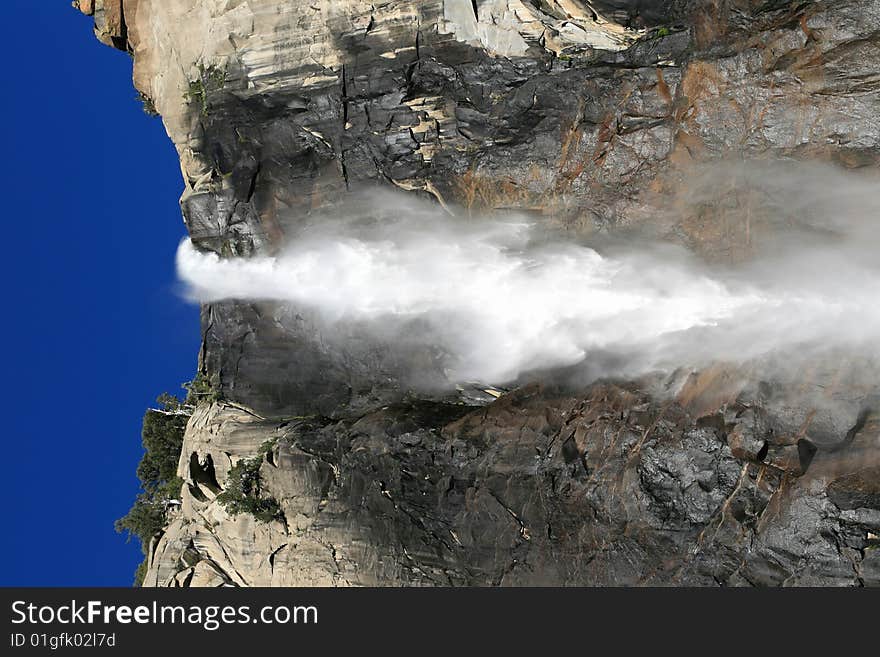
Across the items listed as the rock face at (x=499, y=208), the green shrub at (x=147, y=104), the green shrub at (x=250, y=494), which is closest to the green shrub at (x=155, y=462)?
the rock face at (x=499, y=208)

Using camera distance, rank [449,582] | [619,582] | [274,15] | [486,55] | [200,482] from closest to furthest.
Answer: [619,582] < [449,582] < [486,55] < [274,15] < [200,482]

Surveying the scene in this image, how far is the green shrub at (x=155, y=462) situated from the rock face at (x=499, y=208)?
289 centimetres

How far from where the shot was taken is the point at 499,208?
21.9 meters

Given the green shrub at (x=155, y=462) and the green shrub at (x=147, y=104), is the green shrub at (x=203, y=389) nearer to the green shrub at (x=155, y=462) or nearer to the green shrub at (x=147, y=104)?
the green shrub at (x=155, y=462)

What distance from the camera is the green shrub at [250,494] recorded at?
2184cm

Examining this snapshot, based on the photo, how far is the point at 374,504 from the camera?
67.5ft

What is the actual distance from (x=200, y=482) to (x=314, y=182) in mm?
9225

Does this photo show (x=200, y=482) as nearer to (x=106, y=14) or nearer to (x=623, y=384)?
(x=623, y=384)

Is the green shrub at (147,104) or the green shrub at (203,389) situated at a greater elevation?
the green shrub at (147,104)

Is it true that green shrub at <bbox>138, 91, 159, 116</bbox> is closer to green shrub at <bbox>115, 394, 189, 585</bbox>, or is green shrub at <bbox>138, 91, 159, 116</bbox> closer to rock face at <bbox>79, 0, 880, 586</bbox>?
rock face at <bbox>79, 0, 880, 586</bbox>

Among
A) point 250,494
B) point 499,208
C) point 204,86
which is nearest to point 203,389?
point 250,494

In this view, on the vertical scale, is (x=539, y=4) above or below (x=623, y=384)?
above

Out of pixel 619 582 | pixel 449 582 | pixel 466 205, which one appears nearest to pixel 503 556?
pixel 449 582

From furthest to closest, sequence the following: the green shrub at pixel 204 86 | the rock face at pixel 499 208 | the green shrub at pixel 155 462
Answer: the green shrub at pixel 155 462 → the green shrub at pixel 204 86 → the rock face at pixel 499 208
